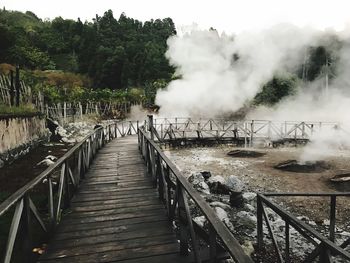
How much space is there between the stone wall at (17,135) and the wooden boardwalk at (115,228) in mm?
5103

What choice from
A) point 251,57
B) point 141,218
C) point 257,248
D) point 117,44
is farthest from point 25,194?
point 117,44

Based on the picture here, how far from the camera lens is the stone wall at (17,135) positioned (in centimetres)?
1027

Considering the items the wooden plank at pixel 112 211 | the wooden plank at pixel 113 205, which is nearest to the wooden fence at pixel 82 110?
the wooden plank at pixel 113 205

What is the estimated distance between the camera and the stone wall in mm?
10274

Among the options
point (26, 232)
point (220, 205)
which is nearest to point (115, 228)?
point (26, 232)

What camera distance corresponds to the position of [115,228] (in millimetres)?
4164

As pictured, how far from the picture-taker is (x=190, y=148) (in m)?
20.2

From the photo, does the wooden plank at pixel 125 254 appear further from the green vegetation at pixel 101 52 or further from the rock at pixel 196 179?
the green vegetation at pixel 101 52

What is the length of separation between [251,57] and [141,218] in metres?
30.4

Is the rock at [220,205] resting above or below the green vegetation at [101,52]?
below

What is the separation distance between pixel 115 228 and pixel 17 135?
923 centimetres

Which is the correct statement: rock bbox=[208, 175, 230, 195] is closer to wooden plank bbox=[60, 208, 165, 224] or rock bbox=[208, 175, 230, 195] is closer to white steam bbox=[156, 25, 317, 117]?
wooden plank bbox=[60, 208, 165, 224]

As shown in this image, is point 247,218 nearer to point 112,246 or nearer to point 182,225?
point 182,225

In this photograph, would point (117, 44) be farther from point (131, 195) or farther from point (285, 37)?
point (131, 195)
